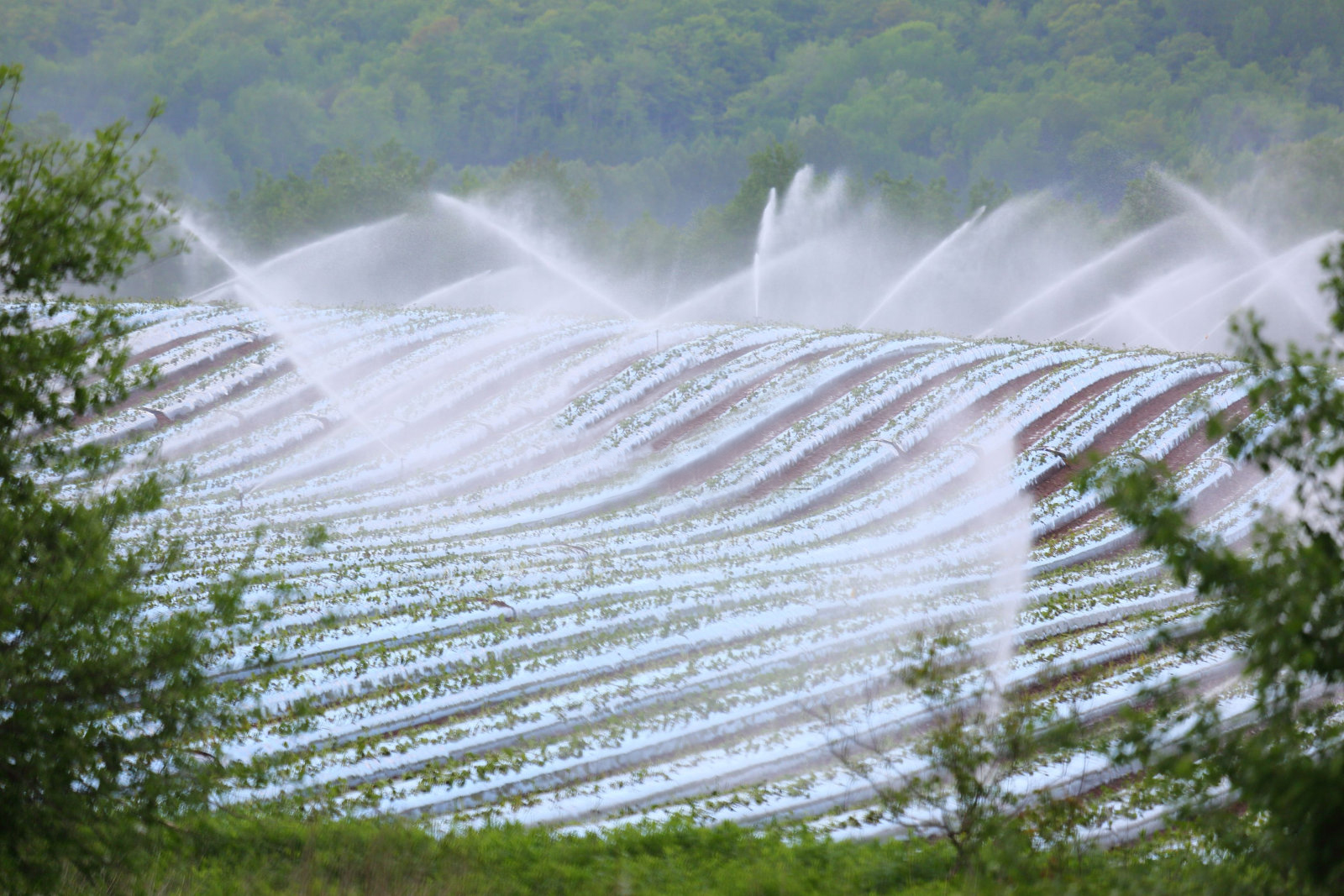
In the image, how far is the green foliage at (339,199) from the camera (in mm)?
84312

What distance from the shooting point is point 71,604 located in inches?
360

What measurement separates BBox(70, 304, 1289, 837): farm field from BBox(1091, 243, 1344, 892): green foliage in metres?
2.18

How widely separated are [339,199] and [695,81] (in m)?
88.3

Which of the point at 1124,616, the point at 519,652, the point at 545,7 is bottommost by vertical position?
the point at 519,652

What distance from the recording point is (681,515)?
26.2 metres

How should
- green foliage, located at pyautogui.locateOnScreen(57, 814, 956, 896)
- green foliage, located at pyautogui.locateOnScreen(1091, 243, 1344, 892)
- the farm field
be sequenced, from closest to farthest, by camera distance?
green foliage, located at pyautogui.locateOnScreen(1091, 243, 1344, 892) < green foliage, located at pyautogui.locateOnScreen(57, 814, 956, 896) < the farm field

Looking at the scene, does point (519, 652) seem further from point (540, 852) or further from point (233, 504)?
point (233, 504)

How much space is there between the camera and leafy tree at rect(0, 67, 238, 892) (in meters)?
9.01

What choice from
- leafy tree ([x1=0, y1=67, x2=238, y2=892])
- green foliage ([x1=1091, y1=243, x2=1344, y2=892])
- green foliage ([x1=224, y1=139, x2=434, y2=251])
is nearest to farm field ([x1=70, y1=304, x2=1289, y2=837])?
leafy tree ([x1=0, y1=67, x2=238, y2=892])

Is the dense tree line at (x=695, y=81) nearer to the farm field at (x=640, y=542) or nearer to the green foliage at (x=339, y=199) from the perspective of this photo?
the green foliage at (x=339, y=199)

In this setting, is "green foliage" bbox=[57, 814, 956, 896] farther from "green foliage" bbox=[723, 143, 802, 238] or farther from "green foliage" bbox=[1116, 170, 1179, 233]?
"green foliage" bbox=[723, 143, 802, 238]

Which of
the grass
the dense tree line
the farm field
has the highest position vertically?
the dense tree line

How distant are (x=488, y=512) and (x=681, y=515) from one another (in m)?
4.41

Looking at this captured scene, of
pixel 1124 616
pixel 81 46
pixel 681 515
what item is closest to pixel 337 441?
pixel 681 515
